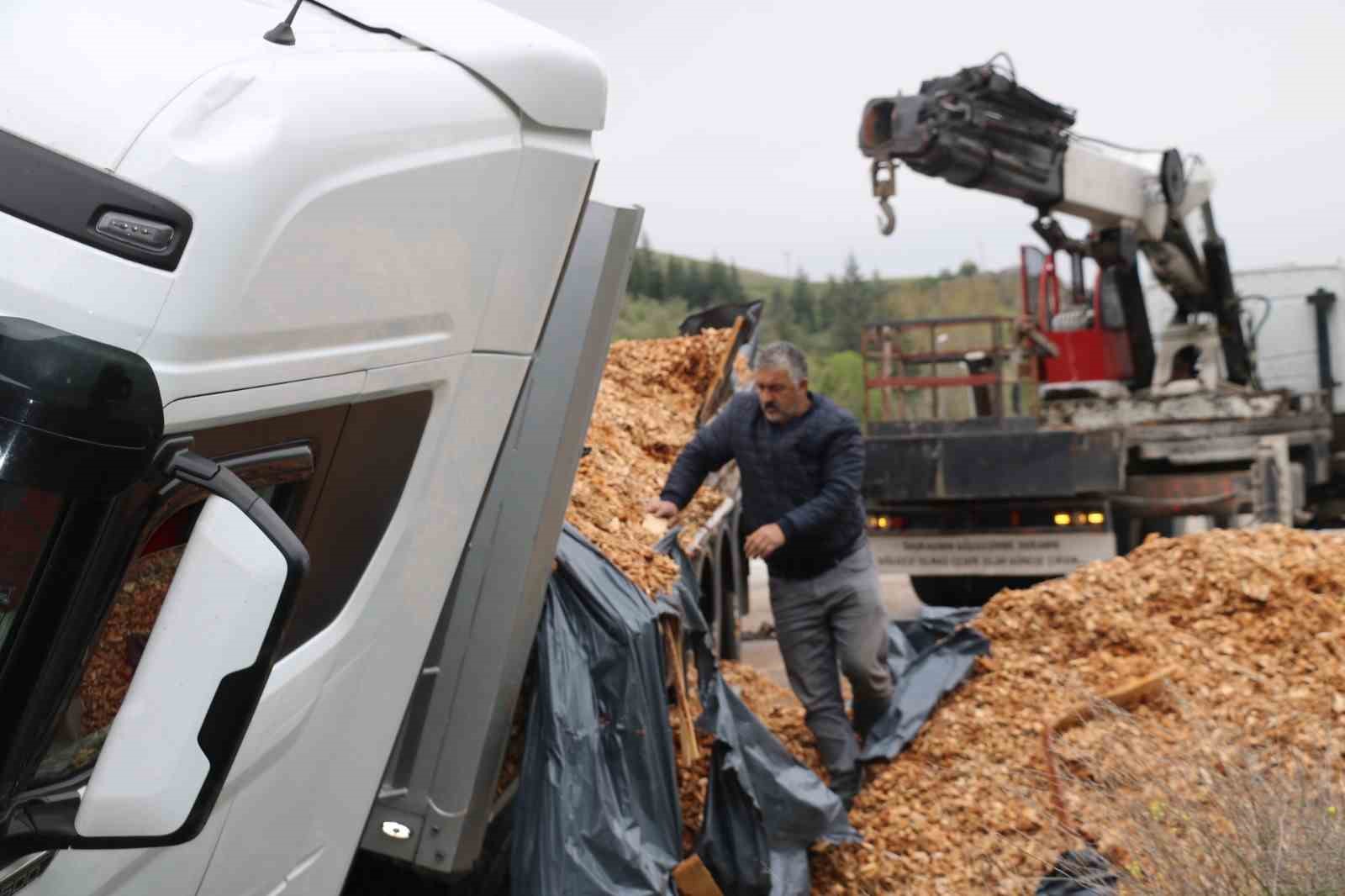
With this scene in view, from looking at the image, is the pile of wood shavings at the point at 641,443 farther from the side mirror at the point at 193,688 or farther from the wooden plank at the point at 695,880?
the side mirror at the point at 193,688

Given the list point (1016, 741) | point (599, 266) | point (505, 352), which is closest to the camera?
point (505, 352)

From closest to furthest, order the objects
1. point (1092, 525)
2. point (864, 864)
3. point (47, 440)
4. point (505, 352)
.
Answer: point (47, 440)
point (505, 352)
point (864, 864)
point (1092, 525)

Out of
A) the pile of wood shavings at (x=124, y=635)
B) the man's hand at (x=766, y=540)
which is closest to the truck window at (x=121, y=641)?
the pile of wood shavings at (x=124, y=635)

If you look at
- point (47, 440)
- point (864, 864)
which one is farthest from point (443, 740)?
point (864, 864)

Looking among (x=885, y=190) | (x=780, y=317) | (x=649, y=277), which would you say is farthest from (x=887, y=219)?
(x=780, y=317)

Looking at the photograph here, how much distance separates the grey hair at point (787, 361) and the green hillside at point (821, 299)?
51.7 feet

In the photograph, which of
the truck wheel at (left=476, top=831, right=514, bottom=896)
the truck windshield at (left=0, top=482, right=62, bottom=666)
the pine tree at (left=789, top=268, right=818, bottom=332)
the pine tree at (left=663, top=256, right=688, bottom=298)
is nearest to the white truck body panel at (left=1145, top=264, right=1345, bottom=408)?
the truck wheel at (left=476, top=831, right=514, bottom=896)

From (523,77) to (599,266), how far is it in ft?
1.85

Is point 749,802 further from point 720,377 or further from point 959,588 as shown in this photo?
point 959,588

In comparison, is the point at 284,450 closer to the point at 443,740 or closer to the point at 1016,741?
the point at 443,740

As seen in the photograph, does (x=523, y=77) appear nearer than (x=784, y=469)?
Yes

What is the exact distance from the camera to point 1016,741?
4926 mm

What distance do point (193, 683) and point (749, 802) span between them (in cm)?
247

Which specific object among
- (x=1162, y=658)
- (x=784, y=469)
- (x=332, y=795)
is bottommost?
(x=1162, y=658)
